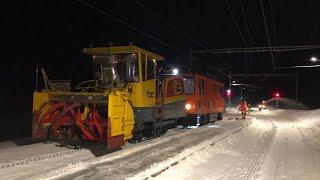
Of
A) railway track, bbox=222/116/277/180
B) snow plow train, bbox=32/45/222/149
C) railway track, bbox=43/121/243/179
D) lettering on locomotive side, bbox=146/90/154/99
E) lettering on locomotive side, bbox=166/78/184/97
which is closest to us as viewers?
railway track, bbox=43/121/243/179

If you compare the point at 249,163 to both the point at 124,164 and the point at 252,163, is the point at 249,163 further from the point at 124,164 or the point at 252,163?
the point at 124,164

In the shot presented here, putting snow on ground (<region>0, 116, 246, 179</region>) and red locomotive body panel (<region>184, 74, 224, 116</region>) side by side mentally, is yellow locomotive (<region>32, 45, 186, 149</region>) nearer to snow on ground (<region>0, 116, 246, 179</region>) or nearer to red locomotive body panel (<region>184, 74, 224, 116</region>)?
snow on ground (<region>0, 116, 246, 179</region>)

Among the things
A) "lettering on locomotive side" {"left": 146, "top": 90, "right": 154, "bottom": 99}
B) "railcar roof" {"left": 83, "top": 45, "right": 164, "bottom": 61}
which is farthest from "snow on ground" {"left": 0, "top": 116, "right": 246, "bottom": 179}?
"railcar roof" {"left": 83, "top": 45, "right": 164, "bottom": 61}

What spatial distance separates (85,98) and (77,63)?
2261 centimetres

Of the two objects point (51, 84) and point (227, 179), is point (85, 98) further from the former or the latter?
point (227, 179)

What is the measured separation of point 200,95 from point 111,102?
15.8 m

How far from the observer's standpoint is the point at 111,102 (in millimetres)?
14570

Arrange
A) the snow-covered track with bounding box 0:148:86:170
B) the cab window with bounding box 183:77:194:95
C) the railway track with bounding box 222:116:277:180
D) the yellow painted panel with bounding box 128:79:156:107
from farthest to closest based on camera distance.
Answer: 1. the cab window with bounding box 183:77:194:95
2. the yellow painted panel with bounding box 128:79:156:107
3. the snow-covered track with bounding box 0:148:86:170
4. the railway track with bounding box 222:116:277:180

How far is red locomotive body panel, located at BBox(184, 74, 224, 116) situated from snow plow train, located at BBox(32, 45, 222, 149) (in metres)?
7.46

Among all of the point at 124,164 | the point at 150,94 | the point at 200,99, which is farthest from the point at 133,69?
the point at 200,99

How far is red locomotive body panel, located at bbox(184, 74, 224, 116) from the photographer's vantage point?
28.8m

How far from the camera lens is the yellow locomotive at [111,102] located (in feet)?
50.9

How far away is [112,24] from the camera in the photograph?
38.0 meters

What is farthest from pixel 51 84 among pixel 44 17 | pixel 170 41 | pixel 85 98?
pixel 170 41
